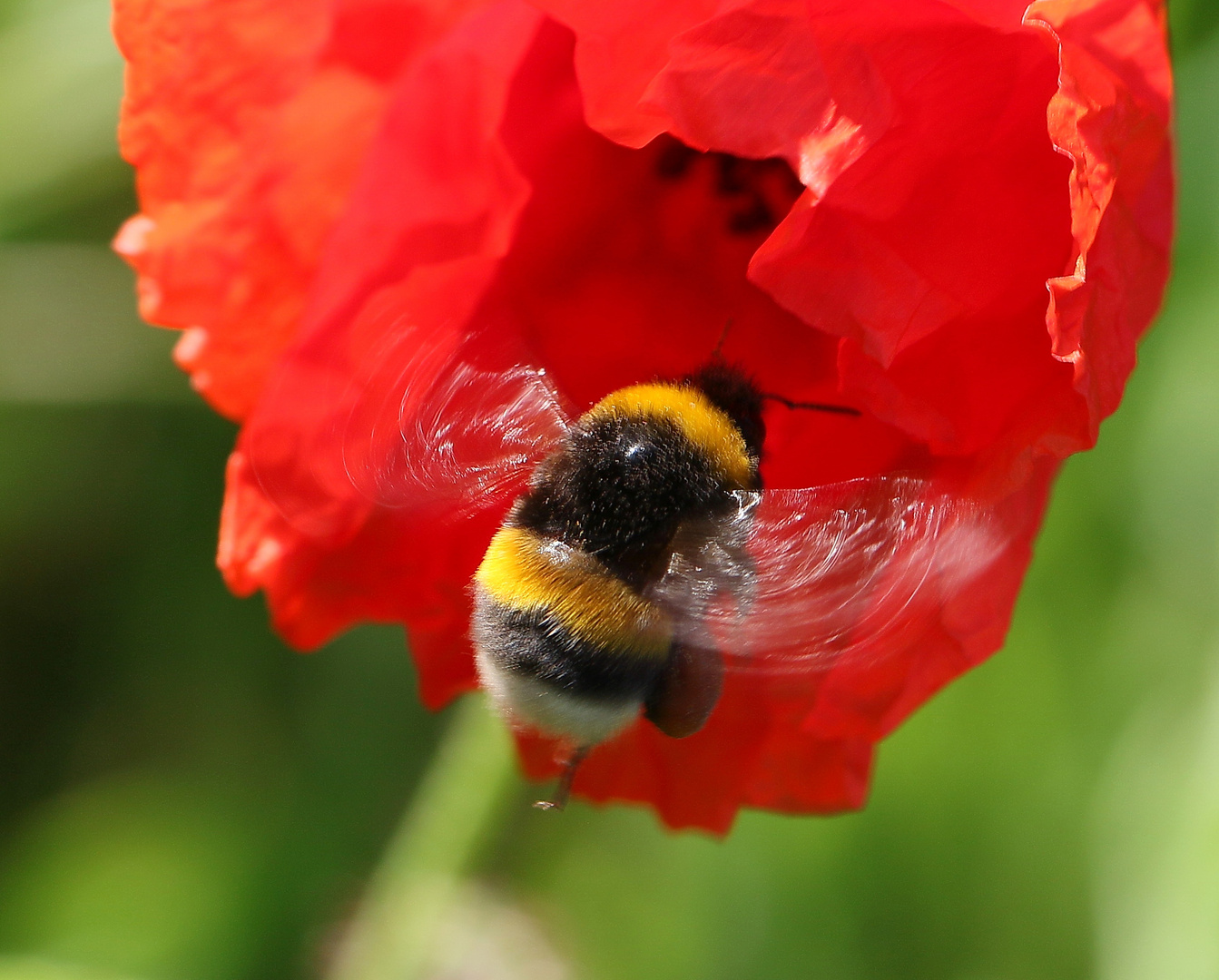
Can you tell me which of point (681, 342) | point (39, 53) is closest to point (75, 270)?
point (39, 53)

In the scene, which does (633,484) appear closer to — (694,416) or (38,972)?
(694,416)

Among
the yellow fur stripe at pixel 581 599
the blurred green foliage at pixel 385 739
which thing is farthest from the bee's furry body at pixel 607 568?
the blurred green foliage at pixel 385 739

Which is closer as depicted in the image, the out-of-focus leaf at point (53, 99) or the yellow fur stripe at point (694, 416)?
the yellow fur stripe at point (694, 416)

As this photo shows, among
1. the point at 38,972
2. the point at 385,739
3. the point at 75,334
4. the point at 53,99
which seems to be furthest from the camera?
the point at 385,739

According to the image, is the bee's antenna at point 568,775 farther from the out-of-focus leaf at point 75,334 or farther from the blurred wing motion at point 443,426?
the out-of-focus leaf at point 75,334

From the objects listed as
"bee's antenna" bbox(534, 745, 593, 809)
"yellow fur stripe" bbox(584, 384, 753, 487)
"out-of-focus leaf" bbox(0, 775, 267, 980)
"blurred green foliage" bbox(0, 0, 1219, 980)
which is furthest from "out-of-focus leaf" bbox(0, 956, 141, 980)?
"yellow fur stripe" bbox(584, 384, 753, 487)

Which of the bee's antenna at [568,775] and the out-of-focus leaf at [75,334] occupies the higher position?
the bee's antenna at [568,775]

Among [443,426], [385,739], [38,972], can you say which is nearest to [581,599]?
[443,426]
